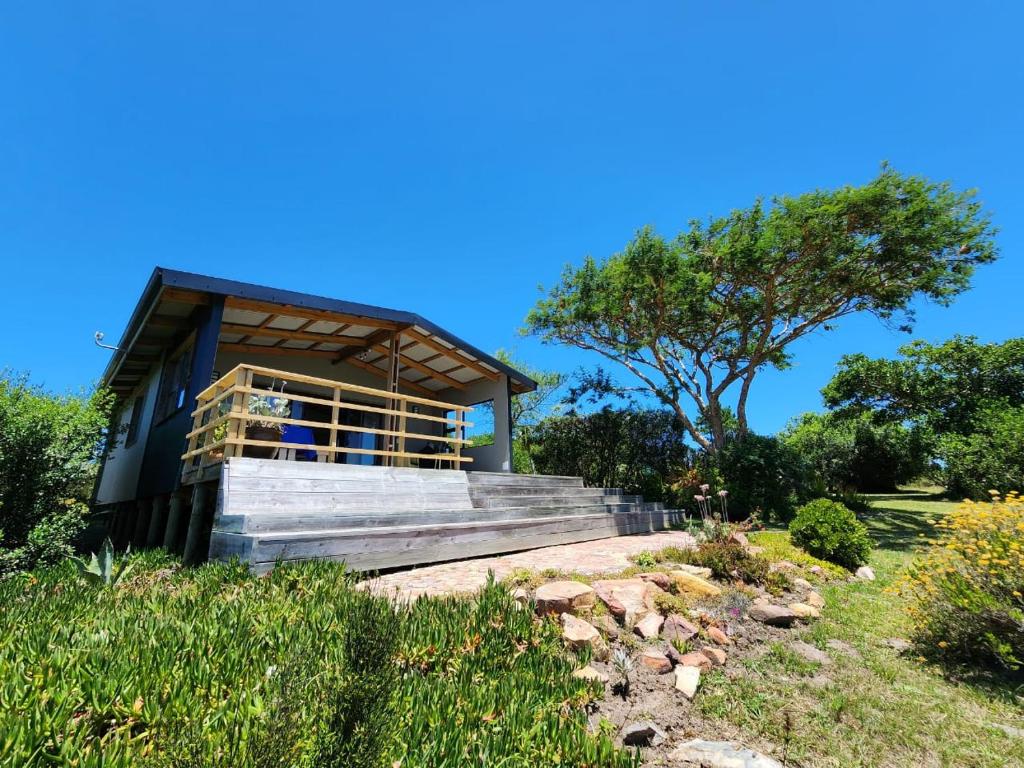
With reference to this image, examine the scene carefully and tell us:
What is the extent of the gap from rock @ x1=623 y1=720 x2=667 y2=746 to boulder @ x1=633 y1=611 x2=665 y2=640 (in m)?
1.27

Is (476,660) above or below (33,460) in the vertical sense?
below

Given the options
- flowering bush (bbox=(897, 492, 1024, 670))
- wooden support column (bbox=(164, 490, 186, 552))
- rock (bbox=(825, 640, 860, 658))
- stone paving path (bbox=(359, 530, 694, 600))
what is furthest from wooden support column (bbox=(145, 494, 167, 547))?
flowering bush (bbox=(897, 492, 1024, 670))

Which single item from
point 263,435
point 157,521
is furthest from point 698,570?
point 157,521

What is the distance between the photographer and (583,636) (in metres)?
3.59

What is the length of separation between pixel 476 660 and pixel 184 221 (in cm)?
1762

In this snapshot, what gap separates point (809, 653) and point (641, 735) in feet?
7.93

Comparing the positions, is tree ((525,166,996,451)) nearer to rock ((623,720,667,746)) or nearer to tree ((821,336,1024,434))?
tree ((821,336,1024,434))

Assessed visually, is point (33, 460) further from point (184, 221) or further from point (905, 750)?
point (905, 750)

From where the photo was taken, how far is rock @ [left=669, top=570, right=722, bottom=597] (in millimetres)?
5105

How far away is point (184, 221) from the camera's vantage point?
1490 cm

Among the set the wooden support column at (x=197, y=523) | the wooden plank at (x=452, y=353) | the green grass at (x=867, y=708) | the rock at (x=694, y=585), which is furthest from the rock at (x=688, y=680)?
the wooden plank at (x=452, y=353)

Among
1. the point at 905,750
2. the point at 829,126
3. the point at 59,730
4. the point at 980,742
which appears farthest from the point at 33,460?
the point at 829,126

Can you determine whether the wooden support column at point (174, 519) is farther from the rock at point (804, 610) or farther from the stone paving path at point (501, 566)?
the rock at point (804, 610)

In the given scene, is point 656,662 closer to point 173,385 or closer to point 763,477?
point 173,385
